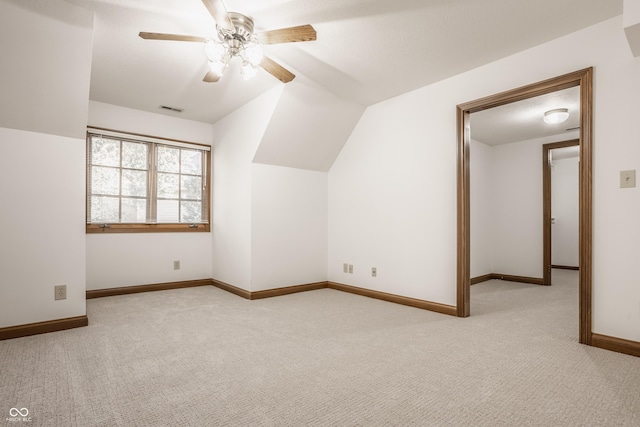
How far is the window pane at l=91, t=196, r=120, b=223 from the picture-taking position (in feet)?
13.1

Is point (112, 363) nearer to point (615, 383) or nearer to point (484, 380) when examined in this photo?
point (484, 380)

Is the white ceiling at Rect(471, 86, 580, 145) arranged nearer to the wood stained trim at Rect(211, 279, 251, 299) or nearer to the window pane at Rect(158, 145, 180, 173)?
the wood stained trim at Rect(211, 279, 251, 299)

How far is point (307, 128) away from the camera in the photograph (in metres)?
4.02

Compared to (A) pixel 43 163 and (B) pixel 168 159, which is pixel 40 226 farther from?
(B) pixel 168 159

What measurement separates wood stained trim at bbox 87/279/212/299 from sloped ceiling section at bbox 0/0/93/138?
2.04 m

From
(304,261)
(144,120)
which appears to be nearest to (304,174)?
(304,261)

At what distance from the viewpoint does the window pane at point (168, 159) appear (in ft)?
14.7

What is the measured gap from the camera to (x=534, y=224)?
16.9 feet

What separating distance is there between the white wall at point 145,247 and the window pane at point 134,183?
1.77ft

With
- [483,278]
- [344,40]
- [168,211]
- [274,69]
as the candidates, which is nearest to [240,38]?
[274,69]

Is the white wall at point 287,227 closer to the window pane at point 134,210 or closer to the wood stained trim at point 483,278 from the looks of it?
the window pane at point 134,210

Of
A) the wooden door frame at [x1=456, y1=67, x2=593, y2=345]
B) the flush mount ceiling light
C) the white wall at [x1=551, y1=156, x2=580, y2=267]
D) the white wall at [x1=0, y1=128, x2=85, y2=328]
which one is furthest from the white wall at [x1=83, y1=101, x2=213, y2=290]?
the white wall at [x1=551, y1=156, x2=580, y2=267]

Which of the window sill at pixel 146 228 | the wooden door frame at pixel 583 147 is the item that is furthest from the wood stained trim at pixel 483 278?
the window sill at pixel 146 228

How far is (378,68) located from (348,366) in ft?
8.51
